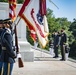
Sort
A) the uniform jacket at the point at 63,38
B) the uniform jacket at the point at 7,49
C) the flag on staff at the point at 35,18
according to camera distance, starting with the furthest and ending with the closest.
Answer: the uniform jacket at the point at 63,38
the flag on staff at the point at 35,18
the uniform jacket at the point at 7,49

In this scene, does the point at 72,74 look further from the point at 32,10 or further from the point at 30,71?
the point at 32,10

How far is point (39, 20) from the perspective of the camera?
11375 mm

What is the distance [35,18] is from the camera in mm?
11836

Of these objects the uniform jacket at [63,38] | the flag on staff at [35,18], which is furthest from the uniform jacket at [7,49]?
the uniform jacket at [63,38]

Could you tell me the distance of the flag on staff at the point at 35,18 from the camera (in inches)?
418

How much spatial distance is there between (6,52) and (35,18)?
451cm

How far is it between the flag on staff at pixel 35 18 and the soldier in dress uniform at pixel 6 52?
315 cm

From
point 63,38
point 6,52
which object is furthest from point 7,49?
point 63,38

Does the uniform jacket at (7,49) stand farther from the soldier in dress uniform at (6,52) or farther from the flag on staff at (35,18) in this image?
the flag on staff at (35,18)

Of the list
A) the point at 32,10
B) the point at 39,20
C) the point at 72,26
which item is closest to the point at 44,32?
the point at 39,20

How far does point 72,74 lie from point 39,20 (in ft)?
7.04

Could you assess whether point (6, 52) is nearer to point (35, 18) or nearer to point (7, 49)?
point (7, 49)

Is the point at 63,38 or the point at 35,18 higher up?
the point at 35,18

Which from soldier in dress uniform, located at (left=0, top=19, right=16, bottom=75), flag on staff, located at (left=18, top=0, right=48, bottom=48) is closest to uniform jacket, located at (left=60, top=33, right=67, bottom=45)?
flag on staff, located at (left=18, top=0, right=48, bottom=48)
